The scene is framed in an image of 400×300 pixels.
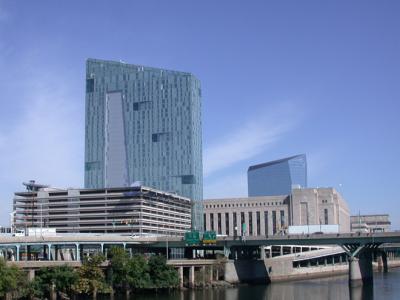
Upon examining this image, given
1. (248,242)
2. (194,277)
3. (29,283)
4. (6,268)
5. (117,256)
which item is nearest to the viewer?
(6,268)

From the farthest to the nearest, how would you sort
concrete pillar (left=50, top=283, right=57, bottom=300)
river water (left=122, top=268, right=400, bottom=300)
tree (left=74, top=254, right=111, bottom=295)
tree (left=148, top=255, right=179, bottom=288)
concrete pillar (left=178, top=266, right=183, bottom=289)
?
concrete pillar (left=178, top=266, right=183, bottom=289) < tree (left=148, top=255, right=179, bottom=288) < river water (left=122, top=268, right=400, bottom=300) < tree (left=74, top=254, right=111, bottom=295) < concrete pillar (left=50, top=283, right=57, bottom=300)

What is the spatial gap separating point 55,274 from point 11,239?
34.3 m

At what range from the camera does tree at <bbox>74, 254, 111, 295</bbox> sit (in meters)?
124

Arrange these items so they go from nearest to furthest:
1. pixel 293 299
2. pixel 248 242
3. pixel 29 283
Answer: pixel 29 283 < pixel 293 299 < pixel 248 242

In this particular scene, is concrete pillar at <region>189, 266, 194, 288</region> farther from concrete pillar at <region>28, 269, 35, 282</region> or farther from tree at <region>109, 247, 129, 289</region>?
concrete pillar at <region>28, 269, 35, 282</region>

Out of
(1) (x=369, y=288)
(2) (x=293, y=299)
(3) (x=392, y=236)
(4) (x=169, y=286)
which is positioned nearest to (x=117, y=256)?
(4) (x=169, y=286)

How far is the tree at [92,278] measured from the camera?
123812 mm

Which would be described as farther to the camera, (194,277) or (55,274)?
(194,277)

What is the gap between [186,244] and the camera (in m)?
177

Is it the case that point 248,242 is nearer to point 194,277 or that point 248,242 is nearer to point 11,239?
point 194,277

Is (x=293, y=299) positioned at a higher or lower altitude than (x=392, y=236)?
lower

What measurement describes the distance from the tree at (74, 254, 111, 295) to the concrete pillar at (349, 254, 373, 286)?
6164cm

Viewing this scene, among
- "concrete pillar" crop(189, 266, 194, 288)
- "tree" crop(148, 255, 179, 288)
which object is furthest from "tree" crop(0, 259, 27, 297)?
"concrete pillar" crop(189, 266, 194, 288)

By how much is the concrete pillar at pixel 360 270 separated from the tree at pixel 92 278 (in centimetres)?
6164
